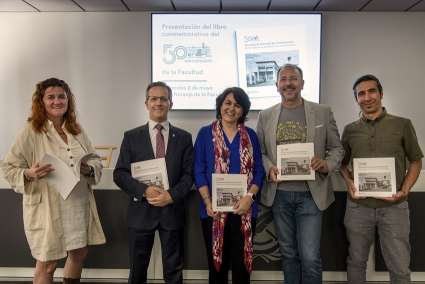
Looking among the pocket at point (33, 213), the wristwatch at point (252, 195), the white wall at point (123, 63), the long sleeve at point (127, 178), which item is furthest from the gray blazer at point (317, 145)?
the white wall at point (123, 63)

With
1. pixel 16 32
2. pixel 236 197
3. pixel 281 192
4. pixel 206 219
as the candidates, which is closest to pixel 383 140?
pixel 281 192

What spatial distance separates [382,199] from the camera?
2.15m

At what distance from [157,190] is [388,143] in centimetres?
145

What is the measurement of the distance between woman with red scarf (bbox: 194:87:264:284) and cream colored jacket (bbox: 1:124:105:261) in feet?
2.80

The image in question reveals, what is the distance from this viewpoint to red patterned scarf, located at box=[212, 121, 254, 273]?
6.85ft

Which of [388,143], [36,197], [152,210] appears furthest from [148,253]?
[388,143]

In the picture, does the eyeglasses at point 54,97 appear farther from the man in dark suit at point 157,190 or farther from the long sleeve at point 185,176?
the long sleeve at point 185,176

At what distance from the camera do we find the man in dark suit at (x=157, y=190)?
7.04 feet

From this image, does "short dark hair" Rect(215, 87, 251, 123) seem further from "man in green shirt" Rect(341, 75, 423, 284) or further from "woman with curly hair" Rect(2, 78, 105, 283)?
"woman with curly hair" Rect(2, 78, 105, 283)

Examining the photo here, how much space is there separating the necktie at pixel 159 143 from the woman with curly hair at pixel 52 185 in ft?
1.30

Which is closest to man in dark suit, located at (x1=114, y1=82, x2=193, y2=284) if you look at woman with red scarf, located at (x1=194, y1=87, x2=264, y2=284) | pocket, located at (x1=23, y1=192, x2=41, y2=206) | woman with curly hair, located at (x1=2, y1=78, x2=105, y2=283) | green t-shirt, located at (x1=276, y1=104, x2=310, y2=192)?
woman with red scarf, located at (x1=194, y1=87, x2=264, y2=284)

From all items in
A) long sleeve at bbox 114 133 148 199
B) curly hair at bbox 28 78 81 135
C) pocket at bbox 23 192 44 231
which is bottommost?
pocket at bbox 23 192 44 231

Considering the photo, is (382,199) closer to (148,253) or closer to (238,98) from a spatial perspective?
(238,98)

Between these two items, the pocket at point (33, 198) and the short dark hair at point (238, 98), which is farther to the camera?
the short dark hair at point (238, 98)
